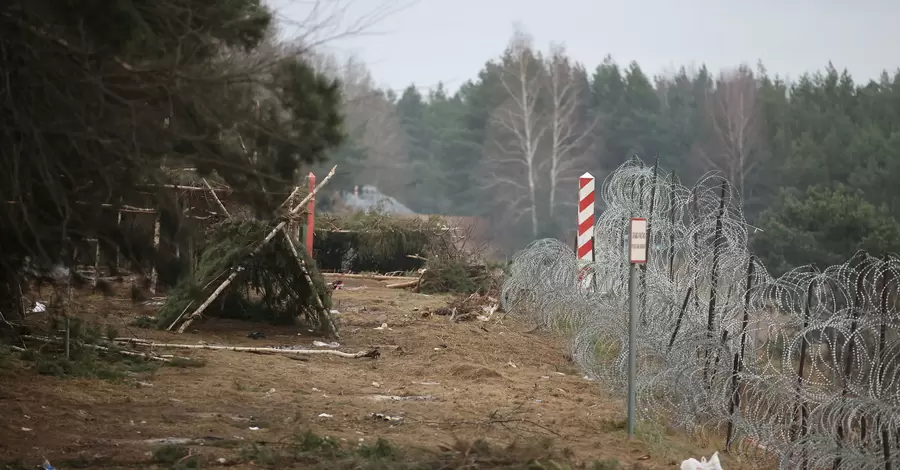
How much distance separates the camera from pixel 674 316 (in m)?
10.1

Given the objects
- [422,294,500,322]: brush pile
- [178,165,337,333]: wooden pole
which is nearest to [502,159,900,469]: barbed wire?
[178,165,337,333]: wooden pole

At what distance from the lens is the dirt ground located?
768 centimetres

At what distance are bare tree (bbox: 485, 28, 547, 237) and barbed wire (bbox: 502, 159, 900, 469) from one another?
1620 inches

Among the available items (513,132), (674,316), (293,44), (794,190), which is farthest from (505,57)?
(293,44)

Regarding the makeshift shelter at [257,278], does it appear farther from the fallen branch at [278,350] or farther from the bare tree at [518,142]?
the bare tree at [518,142]

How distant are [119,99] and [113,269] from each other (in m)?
1.25

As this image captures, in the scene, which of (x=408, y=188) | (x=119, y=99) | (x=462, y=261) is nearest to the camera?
(x=119, y=99)

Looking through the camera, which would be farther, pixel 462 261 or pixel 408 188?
pixel 408 188

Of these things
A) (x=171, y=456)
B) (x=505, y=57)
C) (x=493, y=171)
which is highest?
(x=505, y=57)

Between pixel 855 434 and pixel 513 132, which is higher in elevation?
pixel 513 132

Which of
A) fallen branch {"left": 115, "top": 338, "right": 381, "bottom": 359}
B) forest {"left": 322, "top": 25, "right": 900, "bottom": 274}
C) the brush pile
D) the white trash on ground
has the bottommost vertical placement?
the white trash on ground

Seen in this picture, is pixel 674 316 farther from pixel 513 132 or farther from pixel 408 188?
pixel 408 188

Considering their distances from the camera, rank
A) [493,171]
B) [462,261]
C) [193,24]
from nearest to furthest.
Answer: [193,24]
[462,261]
[493,171]

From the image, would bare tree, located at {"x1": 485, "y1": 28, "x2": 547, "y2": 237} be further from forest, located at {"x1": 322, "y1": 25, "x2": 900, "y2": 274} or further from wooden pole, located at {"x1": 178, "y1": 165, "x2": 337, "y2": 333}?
wooden pole, located at {"x1": 178, "y1": 165, "x2": 337, "y2": 333}
